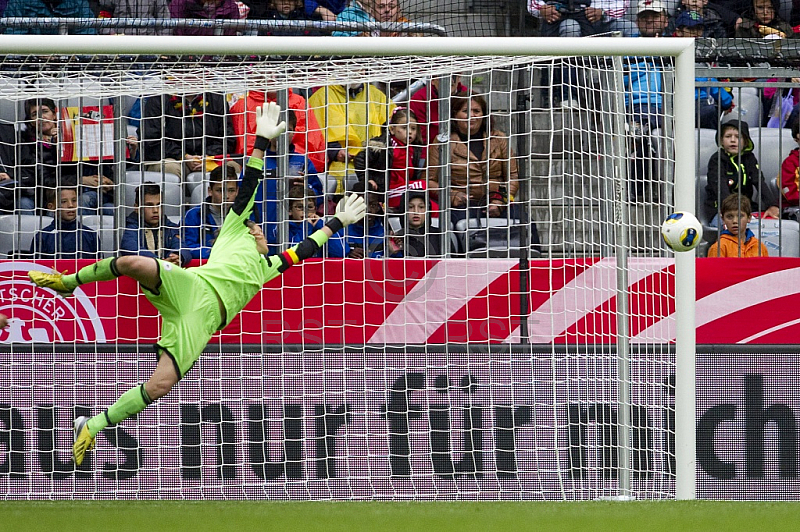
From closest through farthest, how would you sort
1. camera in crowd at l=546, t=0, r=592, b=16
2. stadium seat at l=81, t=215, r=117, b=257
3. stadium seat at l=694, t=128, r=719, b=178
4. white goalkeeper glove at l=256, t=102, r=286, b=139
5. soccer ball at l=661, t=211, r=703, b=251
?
soccer ball at l=661, t=211, r=703, b=251 < white goalkeeper glove at l=256, t=102, r=286, b=139 < stadium seat at l=81, t=215, r=117, b=257 < stadium seat at l=694, t=128, r=719, b=178 < camera in crowd at l=546, t=0, r=592, b=16

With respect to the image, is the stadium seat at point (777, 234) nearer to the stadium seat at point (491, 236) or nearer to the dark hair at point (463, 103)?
the stadium seat at point (491, 236)

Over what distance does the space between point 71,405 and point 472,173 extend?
268cm

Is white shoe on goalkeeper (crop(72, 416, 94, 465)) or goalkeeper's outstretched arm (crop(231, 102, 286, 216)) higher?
goalkeeper's outstretched arm (crop(231, 102, 286, 216))

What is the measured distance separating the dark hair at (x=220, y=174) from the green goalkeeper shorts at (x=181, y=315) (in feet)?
3.40

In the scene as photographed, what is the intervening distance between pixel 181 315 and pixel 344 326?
3.67 feet

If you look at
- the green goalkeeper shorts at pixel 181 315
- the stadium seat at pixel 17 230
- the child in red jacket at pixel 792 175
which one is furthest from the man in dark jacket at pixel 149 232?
the child in red jacket at pixel 792 175

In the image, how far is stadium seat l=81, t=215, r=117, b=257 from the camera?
18.4ft

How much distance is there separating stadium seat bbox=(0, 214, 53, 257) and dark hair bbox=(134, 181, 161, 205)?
58 centimetres

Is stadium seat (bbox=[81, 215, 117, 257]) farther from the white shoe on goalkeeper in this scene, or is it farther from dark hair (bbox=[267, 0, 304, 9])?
dark hair (bbox=[267, 0, 304, 9])

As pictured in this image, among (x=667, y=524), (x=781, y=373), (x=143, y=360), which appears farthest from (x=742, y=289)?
(x=143, y=360)

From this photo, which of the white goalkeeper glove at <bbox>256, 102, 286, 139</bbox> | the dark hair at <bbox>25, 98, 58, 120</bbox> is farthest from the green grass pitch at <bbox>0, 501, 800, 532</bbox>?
the dark hair at <bbox>25, 98, 58, 120</bbox>

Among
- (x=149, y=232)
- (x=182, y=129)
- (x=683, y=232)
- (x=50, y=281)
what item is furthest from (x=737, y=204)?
(x=50, y=281)

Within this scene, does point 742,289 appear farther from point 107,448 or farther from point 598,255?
point 107,448

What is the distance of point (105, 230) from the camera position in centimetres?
564
